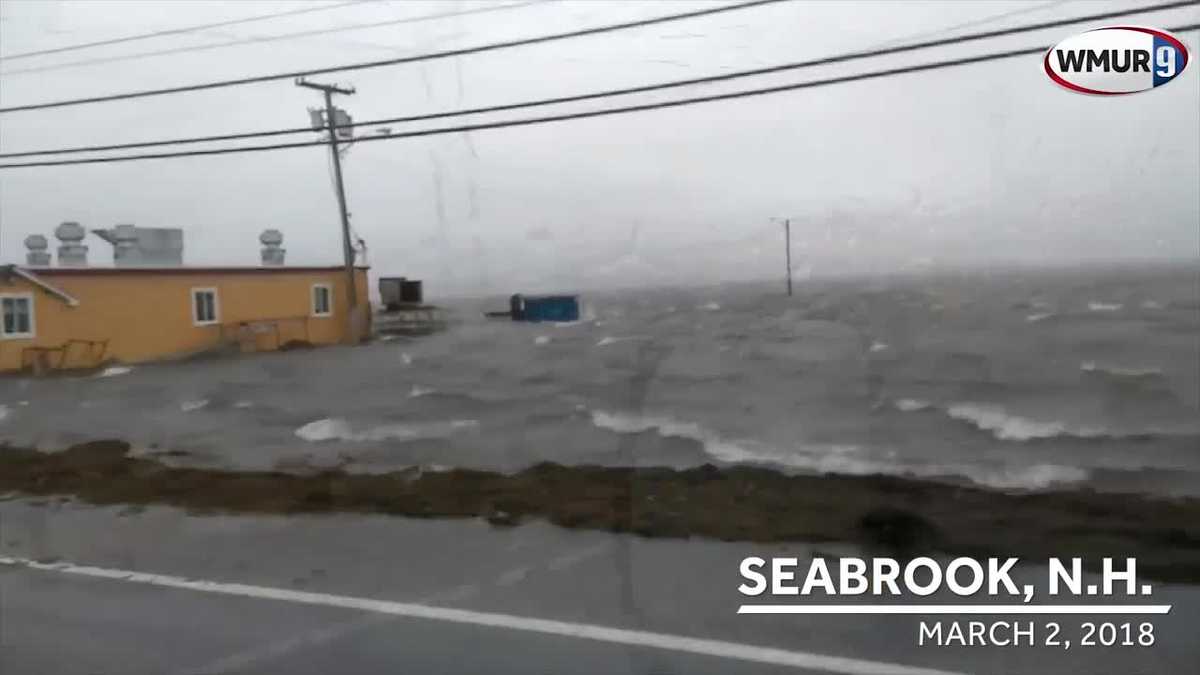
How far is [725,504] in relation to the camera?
827 centimetres

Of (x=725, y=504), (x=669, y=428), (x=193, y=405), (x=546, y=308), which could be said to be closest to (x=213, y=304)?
(x=193, y=405)

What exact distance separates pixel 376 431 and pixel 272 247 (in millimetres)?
2684

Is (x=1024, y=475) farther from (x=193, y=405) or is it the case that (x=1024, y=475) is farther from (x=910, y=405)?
(x=193, y=405)

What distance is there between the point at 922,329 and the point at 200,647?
7485mm

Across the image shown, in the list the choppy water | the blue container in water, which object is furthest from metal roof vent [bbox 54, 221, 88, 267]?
the blue container in water

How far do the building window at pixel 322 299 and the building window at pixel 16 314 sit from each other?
4268 mm

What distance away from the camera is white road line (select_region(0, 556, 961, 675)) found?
15.7ft

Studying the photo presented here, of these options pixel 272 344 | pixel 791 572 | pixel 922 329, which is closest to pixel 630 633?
pixel 791 572

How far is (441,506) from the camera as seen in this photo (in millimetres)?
8734

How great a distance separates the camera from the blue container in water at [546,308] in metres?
10.7

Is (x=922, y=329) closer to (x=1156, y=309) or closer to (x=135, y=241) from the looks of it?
(x=1156, y=309)

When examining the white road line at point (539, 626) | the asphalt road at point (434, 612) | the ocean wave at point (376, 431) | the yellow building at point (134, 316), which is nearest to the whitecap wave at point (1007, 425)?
the asphalt road at point (434, 612)

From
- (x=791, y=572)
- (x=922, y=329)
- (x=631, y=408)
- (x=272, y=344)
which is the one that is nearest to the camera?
(x=791, y=572)

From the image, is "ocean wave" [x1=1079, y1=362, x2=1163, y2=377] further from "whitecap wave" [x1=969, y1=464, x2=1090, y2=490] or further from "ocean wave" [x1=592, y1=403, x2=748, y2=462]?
"ocean wave" [x1=592, y1=403, x2=748, y2=462]
